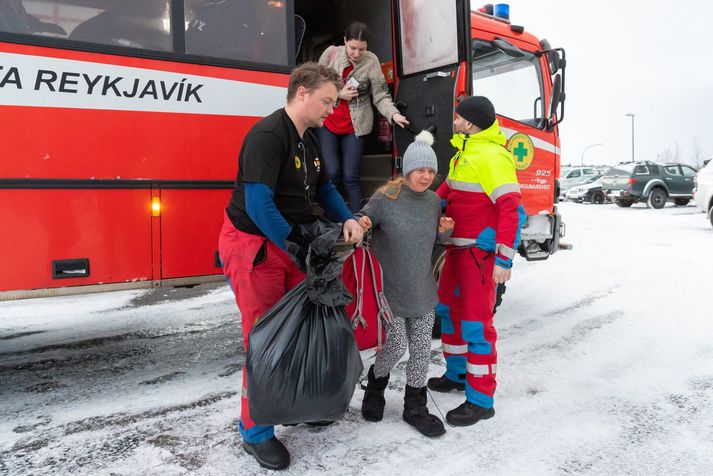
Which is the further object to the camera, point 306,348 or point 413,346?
point 413,346

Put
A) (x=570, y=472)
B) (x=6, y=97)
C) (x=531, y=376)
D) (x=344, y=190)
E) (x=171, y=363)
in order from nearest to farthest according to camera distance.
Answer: (x=570, y=472), (x=6, y=97), (x=531, y=376), (x=171, y=363), (x=344, y=190)

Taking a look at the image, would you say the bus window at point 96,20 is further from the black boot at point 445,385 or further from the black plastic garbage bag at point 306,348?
the black boot at point 445,385

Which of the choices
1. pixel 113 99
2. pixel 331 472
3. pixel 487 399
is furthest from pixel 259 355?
pixel 113 99

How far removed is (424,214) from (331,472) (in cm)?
138

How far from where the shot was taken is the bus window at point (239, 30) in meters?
3.37

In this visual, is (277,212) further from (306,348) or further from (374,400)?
(374,400)

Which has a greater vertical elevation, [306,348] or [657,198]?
[657,198]

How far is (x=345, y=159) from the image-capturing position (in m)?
4.32

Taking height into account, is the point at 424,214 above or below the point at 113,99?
below

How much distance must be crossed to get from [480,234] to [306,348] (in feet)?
4.13

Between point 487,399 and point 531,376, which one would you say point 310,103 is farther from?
point 531,376

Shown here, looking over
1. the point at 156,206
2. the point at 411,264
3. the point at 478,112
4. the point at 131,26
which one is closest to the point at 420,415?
the point at 411,264

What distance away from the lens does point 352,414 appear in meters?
3.07

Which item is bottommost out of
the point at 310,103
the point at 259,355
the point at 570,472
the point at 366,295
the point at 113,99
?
the point at 570,472
